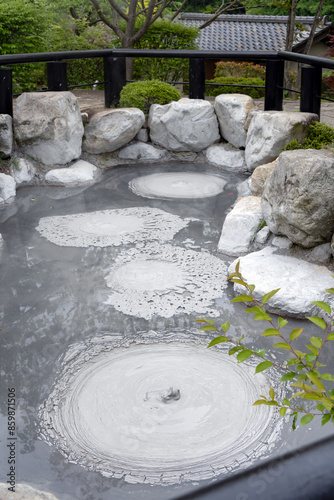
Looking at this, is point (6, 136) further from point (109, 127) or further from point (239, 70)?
point (239, 70)

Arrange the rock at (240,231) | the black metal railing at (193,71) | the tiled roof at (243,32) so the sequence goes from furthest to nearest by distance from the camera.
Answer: the tiled roof at (243,32) < the black metal railing at (193,71) < the rock at (240,231)

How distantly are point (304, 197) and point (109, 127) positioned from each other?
412 centimetres

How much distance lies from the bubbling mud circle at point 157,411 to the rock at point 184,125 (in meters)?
4.90

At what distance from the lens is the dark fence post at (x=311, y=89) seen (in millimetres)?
6922

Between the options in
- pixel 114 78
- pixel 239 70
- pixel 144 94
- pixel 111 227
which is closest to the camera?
pixel 111 227

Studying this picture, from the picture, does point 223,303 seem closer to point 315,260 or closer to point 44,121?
point 315,260

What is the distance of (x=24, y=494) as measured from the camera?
2.47m

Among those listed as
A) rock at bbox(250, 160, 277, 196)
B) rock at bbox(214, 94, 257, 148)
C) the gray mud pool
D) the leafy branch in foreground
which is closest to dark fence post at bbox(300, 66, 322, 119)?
rock at bbox(214, 94, 257, 148)

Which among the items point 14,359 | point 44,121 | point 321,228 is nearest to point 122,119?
point 44,121

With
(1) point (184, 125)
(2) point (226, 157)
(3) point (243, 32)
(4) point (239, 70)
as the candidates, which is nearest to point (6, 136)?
(1) point (184, 125)

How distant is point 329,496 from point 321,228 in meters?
4.34

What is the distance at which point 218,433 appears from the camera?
2977 millimetres

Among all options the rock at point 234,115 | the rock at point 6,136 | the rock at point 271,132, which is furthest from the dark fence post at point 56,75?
the rock at point 271,132

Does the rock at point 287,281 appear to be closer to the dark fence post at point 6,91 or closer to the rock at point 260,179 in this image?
the rock at point 260,179
